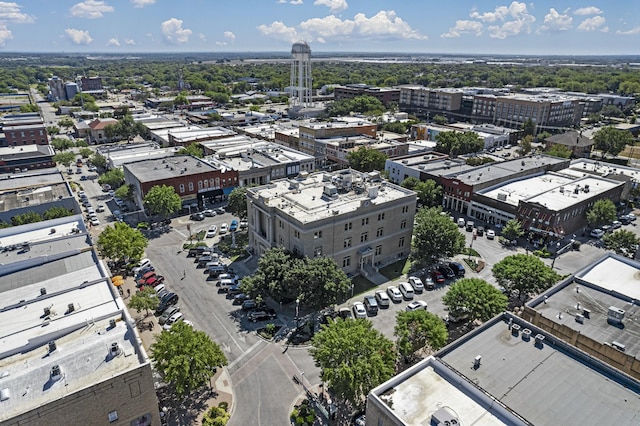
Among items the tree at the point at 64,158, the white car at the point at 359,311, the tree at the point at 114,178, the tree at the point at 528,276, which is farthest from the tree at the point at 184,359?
the tree at the point at 64,158

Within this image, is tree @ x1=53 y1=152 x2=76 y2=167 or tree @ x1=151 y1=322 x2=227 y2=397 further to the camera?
tree @ x1=53 y1=152 x2=76 y2=167

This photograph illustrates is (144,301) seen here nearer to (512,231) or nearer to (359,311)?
(359,311)

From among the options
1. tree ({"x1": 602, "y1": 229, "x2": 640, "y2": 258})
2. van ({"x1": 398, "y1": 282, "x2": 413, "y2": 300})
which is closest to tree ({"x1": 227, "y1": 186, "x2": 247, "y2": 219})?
van ({"x1": 398, "y1": 282, "x2": 413, "y2": 300})

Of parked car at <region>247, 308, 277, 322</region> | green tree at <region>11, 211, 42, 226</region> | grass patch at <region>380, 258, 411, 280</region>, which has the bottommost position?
grass patch at <region>380, 258, 411, 280</region>

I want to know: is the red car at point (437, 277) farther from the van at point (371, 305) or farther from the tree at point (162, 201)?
the tree at point (162, 201)

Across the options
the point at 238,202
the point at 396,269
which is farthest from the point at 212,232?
the point at 396,269

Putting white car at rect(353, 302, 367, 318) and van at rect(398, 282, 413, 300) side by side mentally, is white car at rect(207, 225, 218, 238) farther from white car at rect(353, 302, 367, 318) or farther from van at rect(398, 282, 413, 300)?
van at rect(398, 282, 413, 300)

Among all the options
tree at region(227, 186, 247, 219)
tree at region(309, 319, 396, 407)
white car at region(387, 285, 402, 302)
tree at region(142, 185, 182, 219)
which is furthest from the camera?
tree at region(142, 185, 182, 219)
